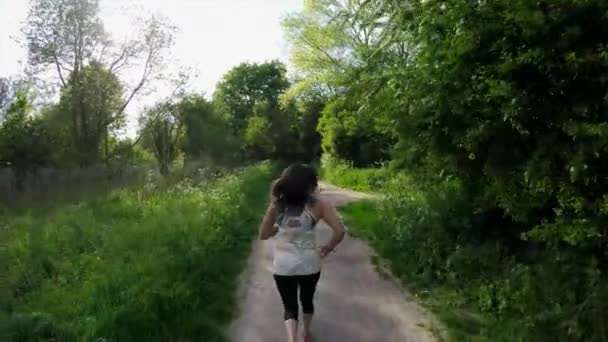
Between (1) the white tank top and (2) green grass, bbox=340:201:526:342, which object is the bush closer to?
(2) green grass, bbox=340:201:526:342

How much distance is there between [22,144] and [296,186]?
2101 centimetres

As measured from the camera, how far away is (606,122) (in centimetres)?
461

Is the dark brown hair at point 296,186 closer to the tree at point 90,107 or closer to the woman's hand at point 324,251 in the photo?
the woman's hand at point 324,251

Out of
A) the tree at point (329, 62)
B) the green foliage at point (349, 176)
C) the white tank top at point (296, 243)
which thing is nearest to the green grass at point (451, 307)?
the white tank top at point (296, 243)

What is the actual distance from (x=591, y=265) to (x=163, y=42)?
33.7 m

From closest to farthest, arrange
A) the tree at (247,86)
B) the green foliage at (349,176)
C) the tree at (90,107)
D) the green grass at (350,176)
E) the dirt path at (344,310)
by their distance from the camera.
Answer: the dirt path at (344,310), the green grass at (350,176), the green foliage at (349,176), the tree at (90,107), the tree at (247,86)

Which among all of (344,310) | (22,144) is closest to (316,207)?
(344,310)

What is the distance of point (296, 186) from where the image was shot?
4.84 metres

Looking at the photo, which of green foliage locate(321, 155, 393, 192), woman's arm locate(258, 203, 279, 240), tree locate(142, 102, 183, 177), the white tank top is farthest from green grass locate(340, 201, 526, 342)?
tree locate(142, 102, 183, 177)

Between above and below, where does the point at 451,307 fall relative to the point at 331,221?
below

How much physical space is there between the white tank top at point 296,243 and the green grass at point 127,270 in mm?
1566

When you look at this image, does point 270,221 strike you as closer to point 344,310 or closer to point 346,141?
point 344,310

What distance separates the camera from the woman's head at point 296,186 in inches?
191

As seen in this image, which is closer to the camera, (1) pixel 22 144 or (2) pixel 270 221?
(2) pixel 270 221
